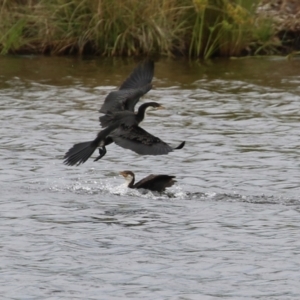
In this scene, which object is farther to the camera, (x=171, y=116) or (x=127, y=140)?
(x=171, y=116)

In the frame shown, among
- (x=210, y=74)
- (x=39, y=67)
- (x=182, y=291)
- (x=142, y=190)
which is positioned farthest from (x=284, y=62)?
(x=182, y=291)

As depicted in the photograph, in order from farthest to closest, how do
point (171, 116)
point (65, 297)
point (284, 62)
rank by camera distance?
point (284, 62)
point (171, 116)
point (65, 297)

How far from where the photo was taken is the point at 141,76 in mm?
10844

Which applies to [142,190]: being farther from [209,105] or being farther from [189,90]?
[189,90]

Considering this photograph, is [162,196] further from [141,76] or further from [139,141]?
[141,76]

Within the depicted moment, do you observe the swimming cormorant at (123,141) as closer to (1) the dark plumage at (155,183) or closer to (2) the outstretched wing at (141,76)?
(1) the dark plumage at (155,183)

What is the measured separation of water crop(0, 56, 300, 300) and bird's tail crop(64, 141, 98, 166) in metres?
0.32

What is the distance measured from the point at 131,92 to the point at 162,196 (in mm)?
1210

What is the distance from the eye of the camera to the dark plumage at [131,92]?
413 inches

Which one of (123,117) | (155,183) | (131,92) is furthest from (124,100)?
(155,183)

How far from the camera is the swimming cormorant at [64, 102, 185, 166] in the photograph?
9602 millimetres

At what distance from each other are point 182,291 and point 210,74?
9.41 m

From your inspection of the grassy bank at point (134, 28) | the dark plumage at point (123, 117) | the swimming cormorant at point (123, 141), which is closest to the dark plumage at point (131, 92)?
the dark plumage at point (123, 117)

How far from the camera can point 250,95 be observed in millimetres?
14688
